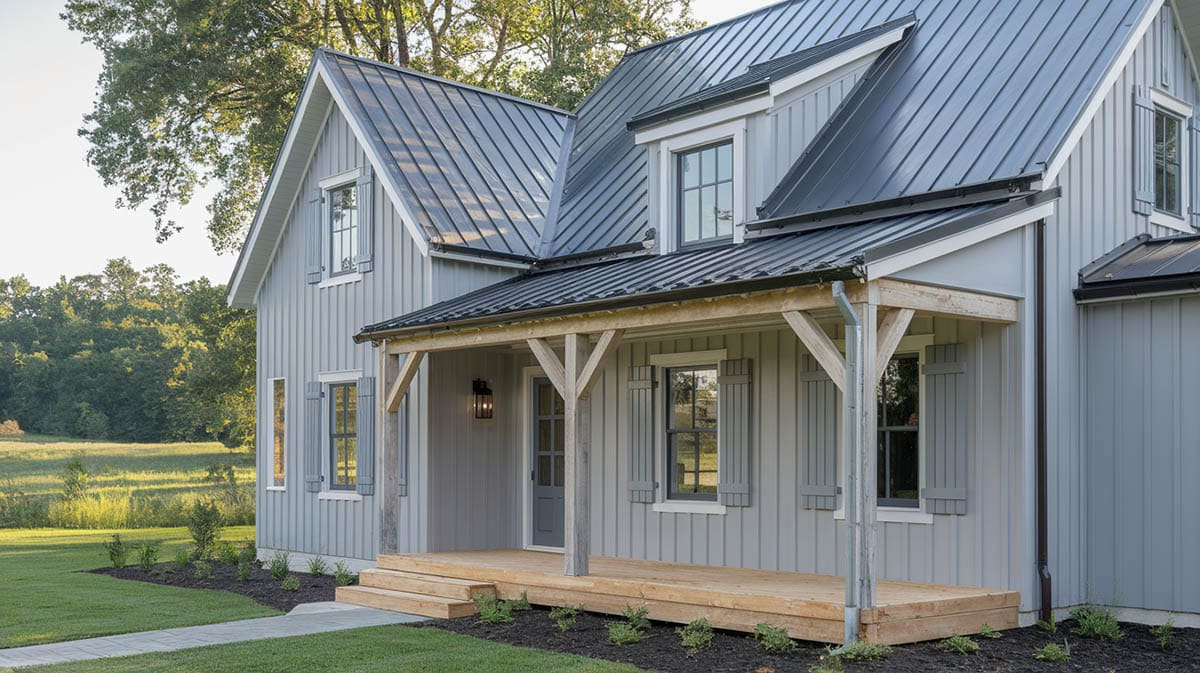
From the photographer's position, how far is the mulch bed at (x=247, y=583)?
40.2 ft

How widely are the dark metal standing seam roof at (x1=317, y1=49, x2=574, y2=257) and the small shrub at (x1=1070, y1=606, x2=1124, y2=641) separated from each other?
23.9 ft

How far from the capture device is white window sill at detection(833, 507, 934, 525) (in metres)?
9.88

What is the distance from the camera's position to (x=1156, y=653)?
28.5 ft

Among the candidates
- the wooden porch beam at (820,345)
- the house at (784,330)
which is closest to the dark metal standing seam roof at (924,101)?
the house at (784,330)

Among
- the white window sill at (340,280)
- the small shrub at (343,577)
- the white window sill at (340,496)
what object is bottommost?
the small shrub at (343,577)

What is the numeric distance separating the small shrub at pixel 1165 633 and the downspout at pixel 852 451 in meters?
2.59

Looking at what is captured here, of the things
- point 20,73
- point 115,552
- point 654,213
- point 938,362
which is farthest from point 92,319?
point 938,362

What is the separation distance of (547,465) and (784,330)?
153 inches

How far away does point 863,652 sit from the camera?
7.88 metres

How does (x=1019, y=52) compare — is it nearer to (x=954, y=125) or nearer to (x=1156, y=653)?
Answer: (x=954, y=125)

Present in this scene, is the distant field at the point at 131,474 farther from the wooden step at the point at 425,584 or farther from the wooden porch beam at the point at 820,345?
the wooden porch beam at the point at 820,345

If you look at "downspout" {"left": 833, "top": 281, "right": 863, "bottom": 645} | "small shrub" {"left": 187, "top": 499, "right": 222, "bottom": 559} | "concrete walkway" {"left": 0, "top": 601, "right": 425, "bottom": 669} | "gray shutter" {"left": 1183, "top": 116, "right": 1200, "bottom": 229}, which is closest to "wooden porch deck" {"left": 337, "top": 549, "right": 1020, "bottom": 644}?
"downspout" {"left": 833, "top": 281, "right": 863, "bottom": 645}

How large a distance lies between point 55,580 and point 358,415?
13.2 feet

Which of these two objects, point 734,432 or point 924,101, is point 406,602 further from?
point 924,101
